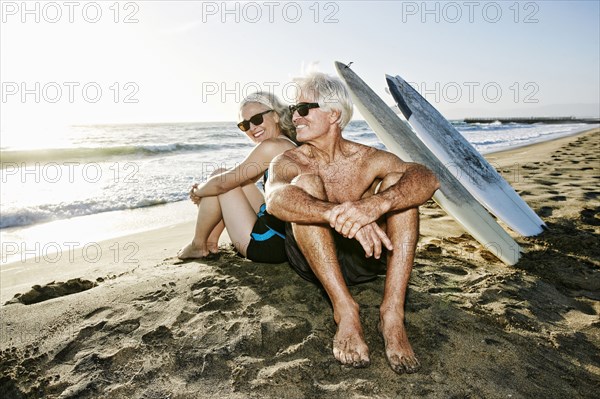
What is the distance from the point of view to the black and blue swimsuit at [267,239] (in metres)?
2.73

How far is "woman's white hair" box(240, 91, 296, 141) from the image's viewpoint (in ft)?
9.78

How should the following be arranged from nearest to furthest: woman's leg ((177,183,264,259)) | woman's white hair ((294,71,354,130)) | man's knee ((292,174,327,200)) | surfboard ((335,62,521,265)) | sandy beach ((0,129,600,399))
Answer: sandy beach ((0,129,600,399)), man's knee ((292,174,327,200)), woman's white hair ((294,71,354,130)), woman's leg ((177,183,264,259)), surfboard ((335,62,521,265))

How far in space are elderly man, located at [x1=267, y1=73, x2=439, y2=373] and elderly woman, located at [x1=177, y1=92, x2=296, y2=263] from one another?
0.46 metres

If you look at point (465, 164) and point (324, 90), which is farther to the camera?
point (465, 164)

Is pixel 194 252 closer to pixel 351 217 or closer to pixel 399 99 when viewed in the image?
pixel 351 217

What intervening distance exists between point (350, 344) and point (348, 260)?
0.54 m

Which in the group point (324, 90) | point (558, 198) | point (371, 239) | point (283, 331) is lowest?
point (283, 331)

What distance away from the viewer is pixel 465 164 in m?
4.76

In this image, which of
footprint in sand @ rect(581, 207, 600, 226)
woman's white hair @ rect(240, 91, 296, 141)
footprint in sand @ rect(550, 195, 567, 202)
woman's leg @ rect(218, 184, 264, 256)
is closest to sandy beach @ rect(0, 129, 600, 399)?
woman's leg @ rect(218, 184, 264, 256)

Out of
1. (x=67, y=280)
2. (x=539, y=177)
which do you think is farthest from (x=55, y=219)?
(x=539, y=177)

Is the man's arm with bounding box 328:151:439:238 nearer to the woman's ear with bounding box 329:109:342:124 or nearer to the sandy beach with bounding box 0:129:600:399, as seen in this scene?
the woman's ear with bounding box 329:109:342:124

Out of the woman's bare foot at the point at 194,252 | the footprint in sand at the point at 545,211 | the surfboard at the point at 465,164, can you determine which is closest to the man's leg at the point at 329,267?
the woman's bare foot at the point at 194,252

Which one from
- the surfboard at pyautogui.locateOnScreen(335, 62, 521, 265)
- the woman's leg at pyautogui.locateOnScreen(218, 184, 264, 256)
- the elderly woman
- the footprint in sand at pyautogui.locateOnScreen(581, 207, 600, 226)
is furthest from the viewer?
the footprint in sand at pyautogui.locateOnScreen(581, 207, 600, 226)

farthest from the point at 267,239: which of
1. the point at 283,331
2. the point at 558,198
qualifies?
the point at 558,198
